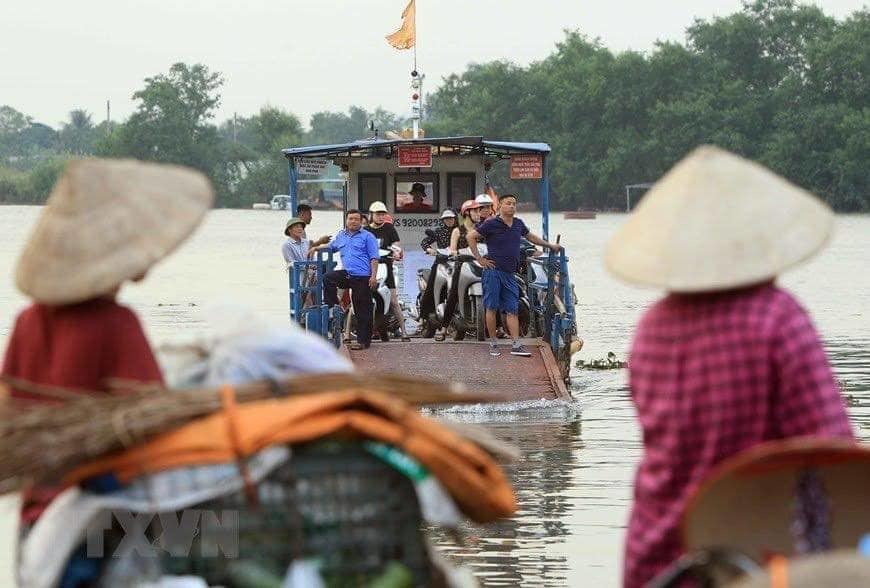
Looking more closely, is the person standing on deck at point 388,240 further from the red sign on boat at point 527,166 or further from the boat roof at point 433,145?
the red sign on boat at point 527,166

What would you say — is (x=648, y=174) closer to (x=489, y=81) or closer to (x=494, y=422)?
(x=489, y=81)

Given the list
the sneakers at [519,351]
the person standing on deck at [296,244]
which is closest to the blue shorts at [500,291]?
the sneakers at [519,351]

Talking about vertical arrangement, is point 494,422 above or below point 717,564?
below

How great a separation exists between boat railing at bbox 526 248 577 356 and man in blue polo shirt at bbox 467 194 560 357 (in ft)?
0.90

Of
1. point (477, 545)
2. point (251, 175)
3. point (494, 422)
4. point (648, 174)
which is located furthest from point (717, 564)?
point (251, 175)

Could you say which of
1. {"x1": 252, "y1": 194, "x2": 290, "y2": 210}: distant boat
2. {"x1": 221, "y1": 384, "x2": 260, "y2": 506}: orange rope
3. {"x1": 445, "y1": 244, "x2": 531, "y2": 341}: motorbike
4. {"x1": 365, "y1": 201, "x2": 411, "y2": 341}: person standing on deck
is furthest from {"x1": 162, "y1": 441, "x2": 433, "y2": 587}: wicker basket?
{"x1": 252, "y1": 194, "x2": 290, "y2": 210}: distant boat

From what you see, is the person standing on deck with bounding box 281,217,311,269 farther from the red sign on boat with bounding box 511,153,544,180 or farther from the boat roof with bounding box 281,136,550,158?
the red sign on boat with bounding box 511,153,544,180

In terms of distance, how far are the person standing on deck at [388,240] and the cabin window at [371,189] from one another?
202 cm

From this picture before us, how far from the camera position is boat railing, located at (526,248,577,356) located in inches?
623

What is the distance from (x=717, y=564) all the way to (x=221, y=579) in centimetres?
109

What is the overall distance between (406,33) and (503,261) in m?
10.4

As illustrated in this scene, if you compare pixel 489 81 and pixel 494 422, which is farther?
pixel 489 81

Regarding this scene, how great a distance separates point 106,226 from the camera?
4188mm

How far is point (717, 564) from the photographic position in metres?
3.62
